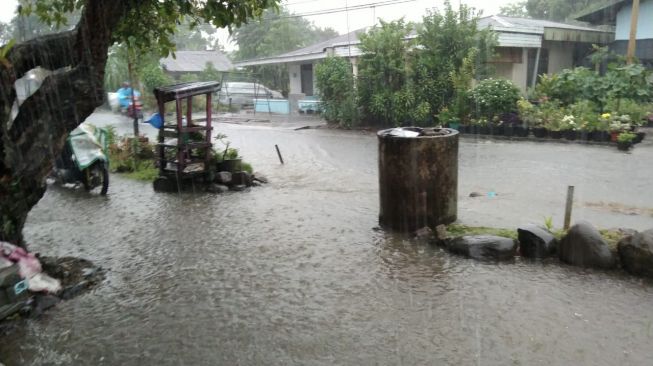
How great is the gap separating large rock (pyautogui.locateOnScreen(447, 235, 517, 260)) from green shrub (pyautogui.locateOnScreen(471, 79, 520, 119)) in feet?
38.0

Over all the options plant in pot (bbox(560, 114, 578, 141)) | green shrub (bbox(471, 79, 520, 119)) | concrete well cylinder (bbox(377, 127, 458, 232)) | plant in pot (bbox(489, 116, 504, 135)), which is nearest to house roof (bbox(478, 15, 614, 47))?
green shrub (bbox(471, 79, 520, 119))

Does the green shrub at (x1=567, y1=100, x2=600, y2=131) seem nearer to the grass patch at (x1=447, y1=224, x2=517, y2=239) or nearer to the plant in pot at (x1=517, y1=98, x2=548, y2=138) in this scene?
the plant in pot at (x1=517, y1=98, x2=548, y2=138)

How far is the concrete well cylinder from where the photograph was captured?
6465mm

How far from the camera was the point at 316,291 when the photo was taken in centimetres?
506

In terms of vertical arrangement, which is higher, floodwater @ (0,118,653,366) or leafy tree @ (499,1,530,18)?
leafy tree @ (499,1,530,18)

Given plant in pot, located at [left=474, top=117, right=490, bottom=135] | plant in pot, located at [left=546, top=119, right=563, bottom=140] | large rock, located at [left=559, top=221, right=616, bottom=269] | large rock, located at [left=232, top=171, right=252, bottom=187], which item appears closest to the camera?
large rock, located at [left=559, top=221, right=616, bottom=269]

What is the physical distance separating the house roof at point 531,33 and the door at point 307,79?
37.9ft

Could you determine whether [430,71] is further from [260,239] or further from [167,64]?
[167,64]

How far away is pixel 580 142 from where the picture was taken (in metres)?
14.8

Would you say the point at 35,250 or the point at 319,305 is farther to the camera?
the point at 35,250

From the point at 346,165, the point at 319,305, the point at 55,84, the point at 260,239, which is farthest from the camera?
the point at 346,165

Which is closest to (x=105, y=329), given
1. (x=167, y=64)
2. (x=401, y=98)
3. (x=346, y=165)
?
(x=346, y=165)

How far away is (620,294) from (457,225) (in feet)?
6.99

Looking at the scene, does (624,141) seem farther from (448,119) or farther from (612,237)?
(612,237)
